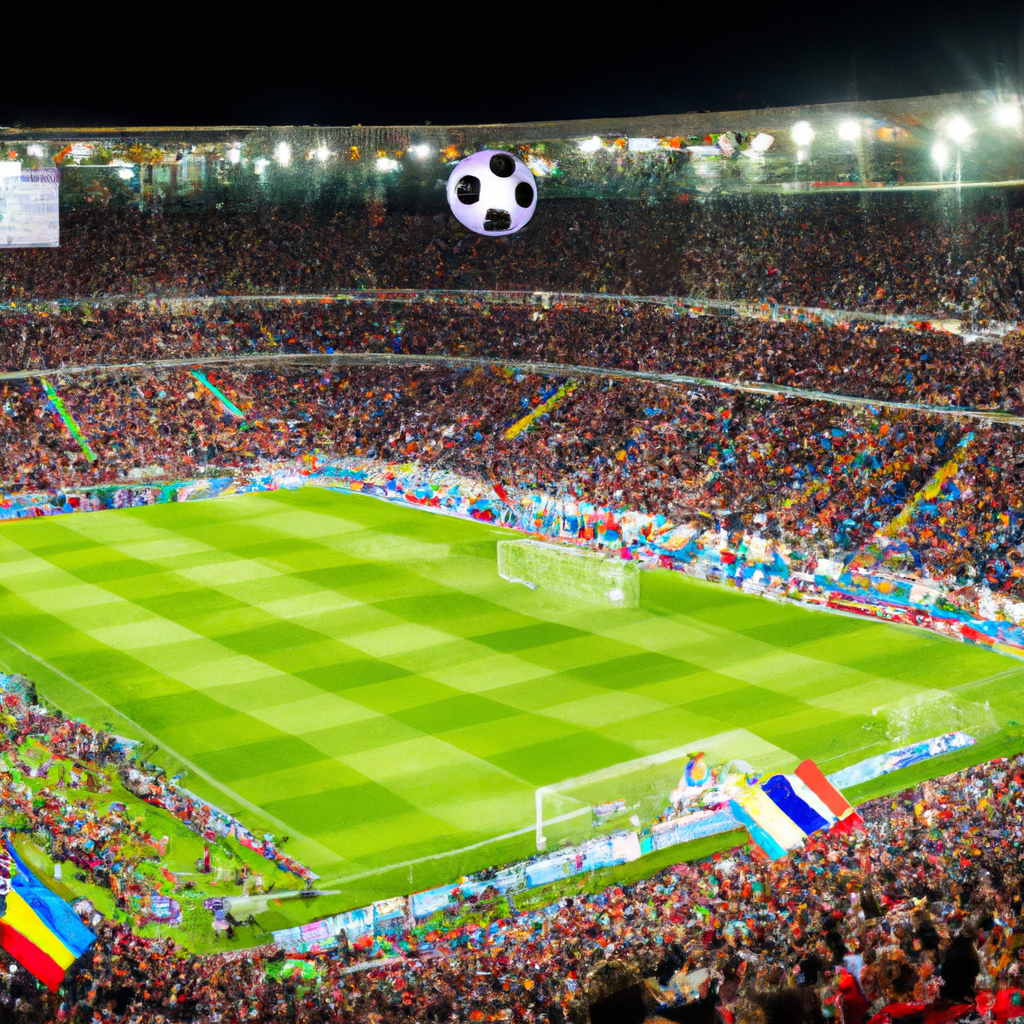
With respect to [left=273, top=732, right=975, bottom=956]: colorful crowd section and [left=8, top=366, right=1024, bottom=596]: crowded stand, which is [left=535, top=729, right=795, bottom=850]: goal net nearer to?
[left=273, top=732, right=975, bottom=956]: colorful crowd section

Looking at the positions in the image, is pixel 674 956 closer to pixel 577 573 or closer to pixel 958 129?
pixel 577 573

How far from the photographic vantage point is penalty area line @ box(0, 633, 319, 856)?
10539 millimetres

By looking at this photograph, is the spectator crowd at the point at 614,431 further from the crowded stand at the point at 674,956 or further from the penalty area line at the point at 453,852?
the penalty area line at the point at 453,852

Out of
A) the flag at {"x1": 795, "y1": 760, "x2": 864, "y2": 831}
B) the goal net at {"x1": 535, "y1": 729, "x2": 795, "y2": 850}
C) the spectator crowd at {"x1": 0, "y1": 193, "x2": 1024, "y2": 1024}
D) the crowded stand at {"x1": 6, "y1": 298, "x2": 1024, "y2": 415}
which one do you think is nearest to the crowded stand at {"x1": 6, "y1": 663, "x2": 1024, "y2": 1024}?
the spectator crowd at {"x1": 0, "y1": 193, "x2": 1024, "y2": 1024}

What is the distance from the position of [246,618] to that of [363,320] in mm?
13965

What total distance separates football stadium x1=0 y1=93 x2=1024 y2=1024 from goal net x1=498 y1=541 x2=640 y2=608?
0.20ft

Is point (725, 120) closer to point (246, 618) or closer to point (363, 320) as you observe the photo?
point (363, 320)

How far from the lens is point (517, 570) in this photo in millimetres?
17312

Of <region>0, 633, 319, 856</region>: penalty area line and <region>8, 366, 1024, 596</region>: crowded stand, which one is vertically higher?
<region>8, 366, 1024, 596</region>: crowded stand

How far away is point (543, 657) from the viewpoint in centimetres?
1438

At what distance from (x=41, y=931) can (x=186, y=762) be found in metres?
3.70

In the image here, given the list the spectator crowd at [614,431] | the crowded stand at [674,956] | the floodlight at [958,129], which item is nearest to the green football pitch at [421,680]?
the spectator crowd at [614,431]

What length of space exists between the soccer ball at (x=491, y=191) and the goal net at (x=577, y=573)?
4.74 m

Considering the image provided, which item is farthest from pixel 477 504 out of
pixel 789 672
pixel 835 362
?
pixel 789 672
